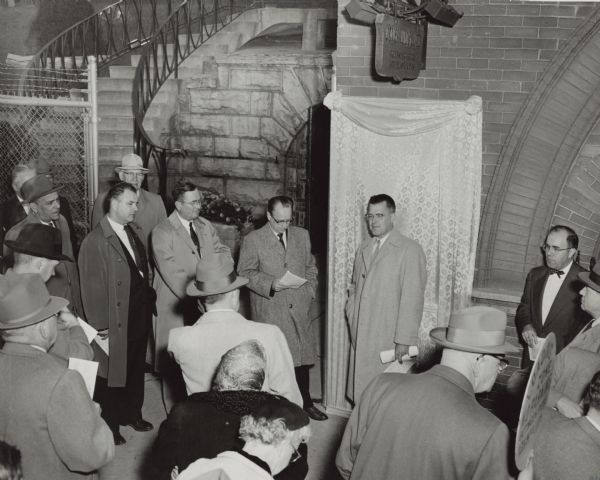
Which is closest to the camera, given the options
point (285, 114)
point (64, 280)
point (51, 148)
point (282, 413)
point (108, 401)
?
point (282, 413)

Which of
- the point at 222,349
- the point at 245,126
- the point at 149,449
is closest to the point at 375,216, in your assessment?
the point at 222,349

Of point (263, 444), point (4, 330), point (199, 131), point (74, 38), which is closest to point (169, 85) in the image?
point (199, 131)

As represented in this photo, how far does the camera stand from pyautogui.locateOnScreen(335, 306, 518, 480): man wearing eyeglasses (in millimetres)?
2779

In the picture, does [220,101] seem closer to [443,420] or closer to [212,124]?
[212,124]

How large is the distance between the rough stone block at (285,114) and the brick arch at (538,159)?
648 centimetres

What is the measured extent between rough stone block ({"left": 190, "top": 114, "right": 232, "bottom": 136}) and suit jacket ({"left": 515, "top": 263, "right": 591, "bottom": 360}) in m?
7.77

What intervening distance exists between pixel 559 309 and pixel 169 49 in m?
9.86

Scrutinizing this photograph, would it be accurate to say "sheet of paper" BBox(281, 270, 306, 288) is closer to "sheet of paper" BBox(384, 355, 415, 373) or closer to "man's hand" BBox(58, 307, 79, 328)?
"sheet of paper" BBox(384, 355, 415, 373)

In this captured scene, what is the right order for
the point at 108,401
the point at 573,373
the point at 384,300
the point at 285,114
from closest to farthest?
the point at 573,373
the point at 384,300
the point at 108,401
the point at 285,114

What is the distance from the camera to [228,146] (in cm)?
1234

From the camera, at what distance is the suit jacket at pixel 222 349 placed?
352cm

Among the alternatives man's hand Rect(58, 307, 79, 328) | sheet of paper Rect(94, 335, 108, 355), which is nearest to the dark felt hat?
man's hand Rect(58, 307, 79, 328)

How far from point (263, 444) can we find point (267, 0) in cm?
1259

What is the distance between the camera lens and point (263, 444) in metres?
2.47
